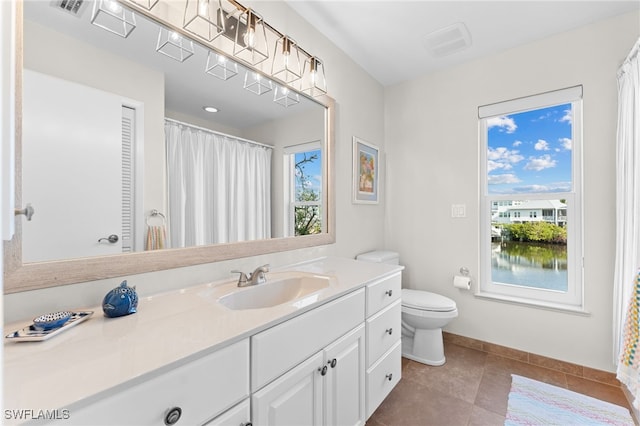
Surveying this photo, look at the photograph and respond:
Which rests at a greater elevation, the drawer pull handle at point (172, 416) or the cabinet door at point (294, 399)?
the drawer pull handle at point (172, 416)

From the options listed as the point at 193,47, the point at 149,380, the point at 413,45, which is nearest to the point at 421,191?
the point at 413,45

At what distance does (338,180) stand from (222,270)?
115 cm

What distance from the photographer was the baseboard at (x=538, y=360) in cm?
188

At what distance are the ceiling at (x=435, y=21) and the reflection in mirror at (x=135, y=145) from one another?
694 millimetres

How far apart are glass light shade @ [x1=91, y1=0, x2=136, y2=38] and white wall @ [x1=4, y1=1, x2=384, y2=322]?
74cm

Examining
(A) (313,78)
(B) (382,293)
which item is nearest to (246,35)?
(A) (313,78)

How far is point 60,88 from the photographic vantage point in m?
0.92

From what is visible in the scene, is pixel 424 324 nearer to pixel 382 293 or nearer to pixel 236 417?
pixel 382 293

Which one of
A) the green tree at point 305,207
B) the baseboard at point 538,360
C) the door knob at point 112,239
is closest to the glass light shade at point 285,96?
the green tree at point 305,207

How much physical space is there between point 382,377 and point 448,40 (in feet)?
7.80

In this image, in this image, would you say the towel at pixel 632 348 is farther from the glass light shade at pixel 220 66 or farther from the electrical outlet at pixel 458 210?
the glass light shade at pixel 220 66

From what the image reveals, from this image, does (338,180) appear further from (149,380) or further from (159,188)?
(149,380)

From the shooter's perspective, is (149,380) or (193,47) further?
(193,47)

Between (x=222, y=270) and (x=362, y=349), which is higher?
(x=222, y=270)
